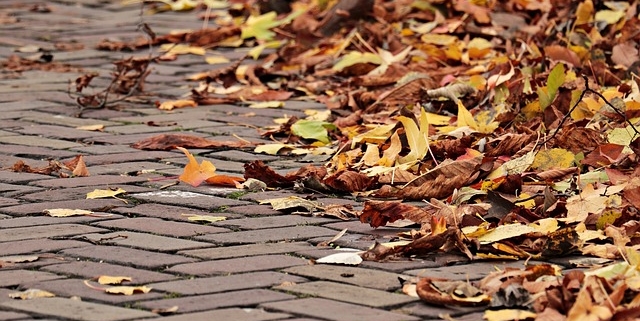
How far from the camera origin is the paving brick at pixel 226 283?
9.87 ft

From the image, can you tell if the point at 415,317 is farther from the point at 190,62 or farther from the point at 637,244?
the point at 190,62

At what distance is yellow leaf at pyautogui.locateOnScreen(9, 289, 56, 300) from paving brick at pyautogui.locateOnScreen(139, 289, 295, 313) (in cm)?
23

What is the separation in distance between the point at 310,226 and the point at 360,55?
2645 millimetres

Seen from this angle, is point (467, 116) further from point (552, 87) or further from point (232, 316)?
point (232, 316)

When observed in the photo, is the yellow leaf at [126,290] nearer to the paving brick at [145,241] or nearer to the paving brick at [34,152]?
the paving brick at [145,241]

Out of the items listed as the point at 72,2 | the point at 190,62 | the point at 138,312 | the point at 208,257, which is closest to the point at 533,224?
the point at 208,257

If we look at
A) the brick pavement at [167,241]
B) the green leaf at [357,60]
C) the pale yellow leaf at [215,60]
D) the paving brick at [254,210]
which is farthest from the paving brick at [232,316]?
the pale yellow leaf at [215,60]

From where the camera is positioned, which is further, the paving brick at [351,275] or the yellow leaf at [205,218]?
the yellow leaf at [205,218]

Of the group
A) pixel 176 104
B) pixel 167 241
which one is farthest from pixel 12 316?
pixel 176 104

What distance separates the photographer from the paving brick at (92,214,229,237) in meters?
3.57

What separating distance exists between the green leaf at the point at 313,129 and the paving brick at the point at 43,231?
1.44 metres

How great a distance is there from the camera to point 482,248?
3.29 metres

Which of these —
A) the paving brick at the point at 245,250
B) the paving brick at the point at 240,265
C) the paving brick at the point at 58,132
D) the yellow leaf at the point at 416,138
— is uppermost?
the paving brick at the point at 240,265

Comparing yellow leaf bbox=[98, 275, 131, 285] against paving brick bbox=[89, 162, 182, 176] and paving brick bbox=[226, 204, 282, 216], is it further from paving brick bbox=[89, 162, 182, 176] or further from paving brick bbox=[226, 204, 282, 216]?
paving brick bbox=[89, 162, 182, 176]
